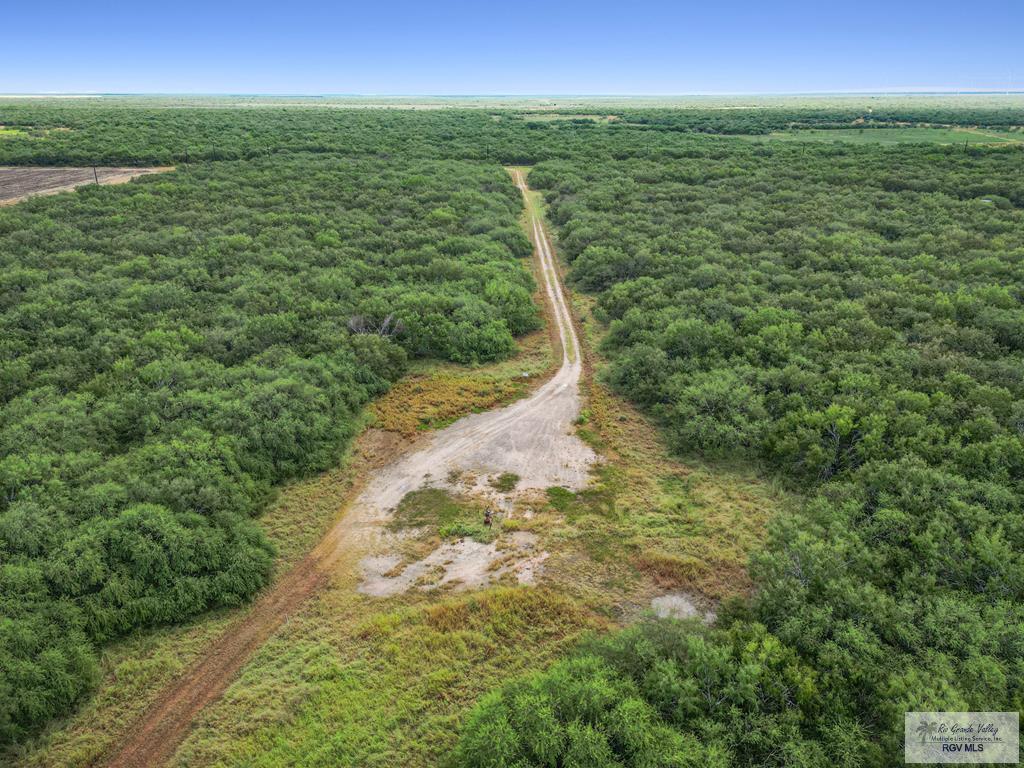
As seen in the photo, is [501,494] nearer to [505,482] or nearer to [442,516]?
[505,482]

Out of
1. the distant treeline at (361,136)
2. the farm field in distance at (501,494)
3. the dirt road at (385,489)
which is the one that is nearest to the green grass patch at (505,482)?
the farm field in distance at (501,494)

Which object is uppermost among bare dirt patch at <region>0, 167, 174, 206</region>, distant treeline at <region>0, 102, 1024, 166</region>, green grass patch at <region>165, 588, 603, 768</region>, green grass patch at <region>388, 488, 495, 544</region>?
distant treeline at <region>0, 102, 1024, 166</region>

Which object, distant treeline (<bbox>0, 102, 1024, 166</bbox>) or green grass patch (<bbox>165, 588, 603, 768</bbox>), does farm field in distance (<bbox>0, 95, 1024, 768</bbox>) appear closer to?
green grass patch (<bbox>165, 588, 603, 768</bbox>)

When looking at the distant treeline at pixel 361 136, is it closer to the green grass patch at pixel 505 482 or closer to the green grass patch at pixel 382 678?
the green grass patch at pixel 505 482

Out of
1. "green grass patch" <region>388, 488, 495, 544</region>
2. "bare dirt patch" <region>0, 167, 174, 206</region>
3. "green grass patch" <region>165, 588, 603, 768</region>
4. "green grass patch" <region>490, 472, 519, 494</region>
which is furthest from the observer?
"bare dirt patch" <region>0, 167, 174, 206</region>

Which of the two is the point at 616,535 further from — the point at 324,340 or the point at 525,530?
the point at 324,340

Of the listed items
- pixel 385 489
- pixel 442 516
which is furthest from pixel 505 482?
pixel 385 489

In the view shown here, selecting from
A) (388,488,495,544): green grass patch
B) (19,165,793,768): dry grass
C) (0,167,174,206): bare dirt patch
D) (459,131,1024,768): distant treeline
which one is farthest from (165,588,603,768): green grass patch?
(0,167,174,206): bare dirt patch
